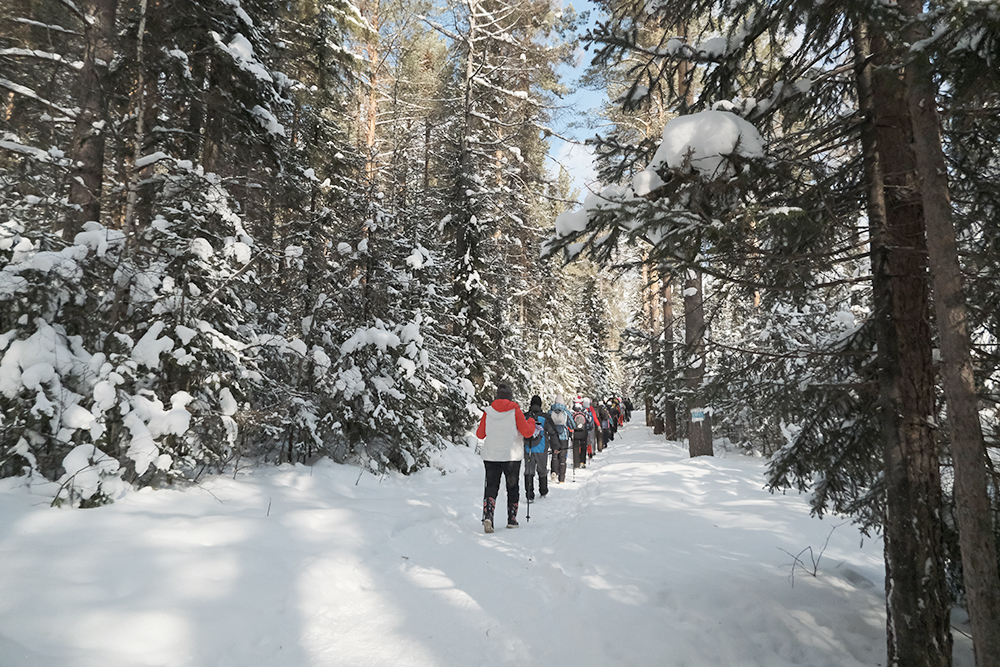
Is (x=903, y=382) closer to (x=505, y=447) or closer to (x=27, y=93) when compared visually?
(x=505, y=447)

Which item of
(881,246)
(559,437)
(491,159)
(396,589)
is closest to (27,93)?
(396,589)

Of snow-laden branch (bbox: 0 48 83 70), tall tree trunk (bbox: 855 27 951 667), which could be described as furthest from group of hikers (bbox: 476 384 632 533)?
snow-laden branch (bbox: 0 48 83 70)

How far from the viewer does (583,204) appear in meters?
3.45

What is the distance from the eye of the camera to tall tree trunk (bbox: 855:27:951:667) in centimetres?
317

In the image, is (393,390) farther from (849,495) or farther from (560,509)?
(849,495)

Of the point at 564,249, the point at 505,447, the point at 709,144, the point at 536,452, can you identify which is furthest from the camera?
the point at 536,452

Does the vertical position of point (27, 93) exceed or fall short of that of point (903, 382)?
it exceeds it

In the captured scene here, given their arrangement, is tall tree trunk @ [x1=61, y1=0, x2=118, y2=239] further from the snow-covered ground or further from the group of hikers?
the group of hikers

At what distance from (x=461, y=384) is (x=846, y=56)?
10.7 metres

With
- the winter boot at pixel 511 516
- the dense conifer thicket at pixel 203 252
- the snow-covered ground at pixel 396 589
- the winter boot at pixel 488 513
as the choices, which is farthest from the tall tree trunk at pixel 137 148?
the winter boot at pixel 511 516

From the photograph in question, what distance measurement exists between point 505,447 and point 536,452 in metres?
2.64

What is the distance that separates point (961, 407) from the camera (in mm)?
2703

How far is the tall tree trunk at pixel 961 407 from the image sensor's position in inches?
104

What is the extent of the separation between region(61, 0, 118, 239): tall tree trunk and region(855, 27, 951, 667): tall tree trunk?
7.95 meters
